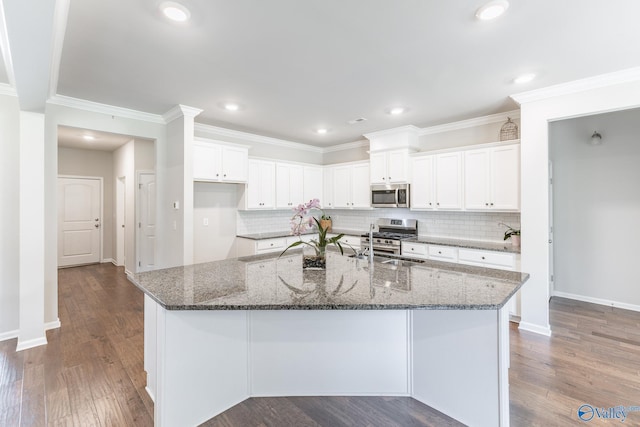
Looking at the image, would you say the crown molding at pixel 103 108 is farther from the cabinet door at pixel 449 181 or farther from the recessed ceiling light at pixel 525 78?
the recessed ceiling light at pixel 525 78

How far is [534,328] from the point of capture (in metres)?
3.26

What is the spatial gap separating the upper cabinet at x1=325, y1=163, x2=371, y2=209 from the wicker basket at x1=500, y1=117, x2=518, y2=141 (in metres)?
2.07

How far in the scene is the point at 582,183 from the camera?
13.5ft

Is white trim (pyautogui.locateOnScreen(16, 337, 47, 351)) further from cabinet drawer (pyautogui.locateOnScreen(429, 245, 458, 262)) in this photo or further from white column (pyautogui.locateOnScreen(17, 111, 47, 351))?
cabinet drawer (pyautogui.locateOnScreen(429, 245, 458, 262))

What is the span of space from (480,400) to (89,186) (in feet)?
26.7

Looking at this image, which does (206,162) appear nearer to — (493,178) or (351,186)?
(351,186)

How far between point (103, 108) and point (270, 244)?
2.78 meters

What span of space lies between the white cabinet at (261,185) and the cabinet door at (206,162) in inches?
24.2

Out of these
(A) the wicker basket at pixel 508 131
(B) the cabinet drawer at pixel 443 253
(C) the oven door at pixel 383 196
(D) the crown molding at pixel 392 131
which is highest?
(D) the crown molding at pixel 392 131

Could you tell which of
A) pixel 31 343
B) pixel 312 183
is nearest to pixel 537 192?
pixel 312 183

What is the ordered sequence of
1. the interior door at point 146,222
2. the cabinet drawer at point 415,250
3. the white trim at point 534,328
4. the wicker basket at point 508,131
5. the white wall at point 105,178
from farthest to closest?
the white wall at point 105,178 → the interior door at point 146,222 → the cabinet drawer at point 415,250 → the wicker basket at point 508,131 → the white trim at point 534,328

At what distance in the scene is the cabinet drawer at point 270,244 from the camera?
466 cm

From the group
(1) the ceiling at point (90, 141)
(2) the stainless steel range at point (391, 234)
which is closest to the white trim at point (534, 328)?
(2) the stainless steel range at point (391, 234)

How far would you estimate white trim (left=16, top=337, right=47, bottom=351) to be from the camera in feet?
9.46
